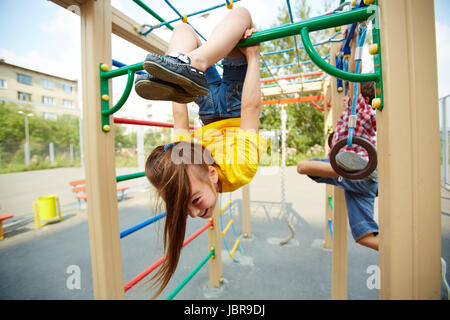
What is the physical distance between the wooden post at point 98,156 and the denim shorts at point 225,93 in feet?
1.65

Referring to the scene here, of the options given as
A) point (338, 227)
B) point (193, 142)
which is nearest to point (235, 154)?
point (193, 142)

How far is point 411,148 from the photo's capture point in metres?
0.55

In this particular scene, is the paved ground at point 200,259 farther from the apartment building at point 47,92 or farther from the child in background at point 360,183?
the apartment building at point 47,92

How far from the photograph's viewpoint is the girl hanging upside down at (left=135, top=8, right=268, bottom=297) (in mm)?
708

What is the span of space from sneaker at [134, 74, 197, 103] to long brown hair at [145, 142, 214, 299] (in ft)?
0.62

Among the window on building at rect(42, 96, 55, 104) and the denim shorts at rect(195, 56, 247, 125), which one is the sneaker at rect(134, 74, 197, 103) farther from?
the window on building at rect(42, 96, 55, 104)

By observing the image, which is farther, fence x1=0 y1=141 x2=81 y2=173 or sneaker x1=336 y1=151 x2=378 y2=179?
fence x1=0 y1=141 x2=81 y2=173

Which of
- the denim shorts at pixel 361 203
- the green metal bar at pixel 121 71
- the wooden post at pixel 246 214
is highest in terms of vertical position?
the green metal bar at pixel 121 71

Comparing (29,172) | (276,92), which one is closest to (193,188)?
(276,92)

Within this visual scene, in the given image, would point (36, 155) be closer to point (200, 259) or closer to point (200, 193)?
point (200, 259)

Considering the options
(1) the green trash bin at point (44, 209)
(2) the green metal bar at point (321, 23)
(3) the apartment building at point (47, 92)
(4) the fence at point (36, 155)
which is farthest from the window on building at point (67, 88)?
(2) the green metal bar at point (321, 23)

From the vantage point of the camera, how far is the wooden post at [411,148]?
534mm

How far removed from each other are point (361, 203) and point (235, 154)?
886 millimetres

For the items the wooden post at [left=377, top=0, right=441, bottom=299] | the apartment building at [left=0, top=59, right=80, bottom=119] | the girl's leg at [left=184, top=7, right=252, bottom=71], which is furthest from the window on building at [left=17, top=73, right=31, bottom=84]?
the wooden post at [left=377, top=0, right=441, bottom=299]
